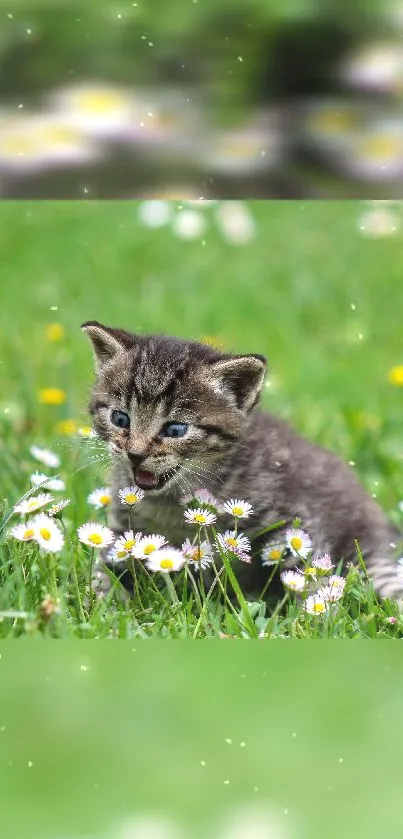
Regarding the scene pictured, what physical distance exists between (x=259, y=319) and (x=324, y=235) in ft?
3.11

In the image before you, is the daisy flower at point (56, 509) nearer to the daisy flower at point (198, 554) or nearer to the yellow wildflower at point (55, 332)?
the daisy flower at point (198, 554)

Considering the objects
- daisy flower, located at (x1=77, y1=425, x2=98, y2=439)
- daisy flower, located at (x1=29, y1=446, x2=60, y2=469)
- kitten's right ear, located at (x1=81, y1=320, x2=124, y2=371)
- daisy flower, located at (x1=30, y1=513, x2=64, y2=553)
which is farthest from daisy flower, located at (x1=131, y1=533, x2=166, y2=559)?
daisy flower, located at (x1=29, y1=446, x2=60, y2=469)

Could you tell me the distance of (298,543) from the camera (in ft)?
6.22

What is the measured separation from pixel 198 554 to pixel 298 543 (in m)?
0.20

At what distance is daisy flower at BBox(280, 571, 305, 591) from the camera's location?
178 centimetres

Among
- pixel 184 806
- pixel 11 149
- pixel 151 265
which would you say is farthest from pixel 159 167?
pixel 151 265

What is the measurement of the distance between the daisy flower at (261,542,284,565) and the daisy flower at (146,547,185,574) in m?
0.17

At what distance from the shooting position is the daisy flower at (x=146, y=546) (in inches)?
70.5

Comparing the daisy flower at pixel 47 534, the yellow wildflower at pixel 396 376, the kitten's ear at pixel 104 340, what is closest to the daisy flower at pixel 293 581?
the daisy flower at pixel 47 534

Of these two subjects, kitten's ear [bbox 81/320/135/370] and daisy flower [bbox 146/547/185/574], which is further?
kitten's ear [bbox 81/320/135/370]

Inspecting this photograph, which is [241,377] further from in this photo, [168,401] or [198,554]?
[198,554]

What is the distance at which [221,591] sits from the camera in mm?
1797

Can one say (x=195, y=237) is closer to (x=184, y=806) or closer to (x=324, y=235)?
(x=324, y=235)

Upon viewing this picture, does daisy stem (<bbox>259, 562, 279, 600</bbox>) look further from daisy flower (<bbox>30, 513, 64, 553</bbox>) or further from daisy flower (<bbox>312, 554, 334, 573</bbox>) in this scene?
daisy flower (<bbox>30, 513, 64, 553</bbox>)
